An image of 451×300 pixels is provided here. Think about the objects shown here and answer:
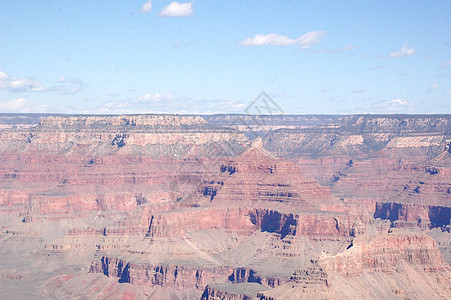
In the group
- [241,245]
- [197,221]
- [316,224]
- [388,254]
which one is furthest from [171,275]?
[388,254]

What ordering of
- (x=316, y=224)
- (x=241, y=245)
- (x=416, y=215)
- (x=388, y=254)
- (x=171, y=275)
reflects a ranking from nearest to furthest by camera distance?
1. (x=388, y=254)
2. (x=171, y=275)
3. (x=316, y=224)
4. (x=241, y=245)
5. (x=416, y=215)

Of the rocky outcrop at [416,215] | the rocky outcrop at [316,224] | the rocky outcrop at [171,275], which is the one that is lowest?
the rocky outcrop at [171,275]

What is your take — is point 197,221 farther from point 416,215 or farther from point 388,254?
point 388,254

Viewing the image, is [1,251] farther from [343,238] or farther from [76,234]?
[343,238]

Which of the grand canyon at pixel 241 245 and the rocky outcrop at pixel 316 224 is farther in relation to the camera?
the rocky outcrop at pixel 316 224

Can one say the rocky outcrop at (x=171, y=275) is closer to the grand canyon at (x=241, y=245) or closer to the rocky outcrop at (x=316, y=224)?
the grand canyon at (x=241, y=245)

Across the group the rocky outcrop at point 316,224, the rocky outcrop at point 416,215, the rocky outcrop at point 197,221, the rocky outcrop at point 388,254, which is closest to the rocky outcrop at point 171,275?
the rocky outcrop at point 197,221

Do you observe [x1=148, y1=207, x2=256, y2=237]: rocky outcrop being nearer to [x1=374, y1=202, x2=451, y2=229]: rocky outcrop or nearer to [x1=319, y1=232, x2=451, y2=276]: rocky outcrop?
[x1=374, y1=202, x2=451, y2=229]: rocky outcrop

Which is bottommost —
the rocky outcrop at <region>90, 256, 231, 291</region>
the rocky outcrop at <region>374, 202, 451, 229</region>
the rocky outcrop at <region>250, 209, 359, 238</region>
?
the rocky outcrop at <region>90, 256, 231, 291</region>

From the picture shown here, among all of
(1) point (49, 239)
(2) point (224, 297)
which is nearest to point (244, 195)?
(1) point (49, 239)

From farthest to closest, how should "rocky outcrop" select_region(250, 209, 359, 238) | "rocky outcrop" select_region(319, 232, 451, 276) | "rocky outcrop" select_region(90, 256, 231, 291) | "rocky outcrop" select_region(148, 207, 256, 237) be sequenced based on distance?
"rocky outcrop" select_region(148, 207, 256, 237)
"rocky outcrop" select_region(250, 209, 359, 238)
"rocky outcrop" select_region(90, 256, 231, 291)
"rocky outcrop" select_region(319, 232, 451, 276)

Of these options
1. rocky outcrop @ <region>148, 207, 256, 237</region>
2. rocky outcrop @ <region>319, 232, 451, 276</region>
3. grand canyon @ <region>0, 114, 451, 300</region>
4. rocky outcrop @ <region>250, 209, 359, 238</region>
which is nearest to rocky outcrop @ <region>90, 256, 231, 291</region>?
grand canyon @ <region>0, 114, 451, 300</region>
